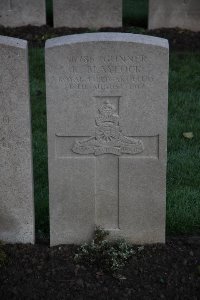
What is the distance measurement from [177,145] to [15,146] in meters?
2.53

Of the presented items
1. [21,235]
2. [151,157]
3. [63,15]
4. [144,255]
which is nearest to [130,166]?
[151,157]

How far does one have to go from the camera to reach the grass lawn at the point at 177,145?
530 cm

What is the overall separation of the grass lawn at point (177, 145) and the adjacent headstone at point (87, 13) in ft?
4.04

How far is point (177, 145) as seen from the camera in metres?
6.73

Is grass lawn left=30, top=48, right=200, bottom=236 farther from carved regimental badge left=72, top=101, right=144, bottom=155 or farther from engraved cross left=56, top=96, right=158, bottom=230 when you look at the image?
carved regimental badge left=72, top=101, right=144, bottom=155

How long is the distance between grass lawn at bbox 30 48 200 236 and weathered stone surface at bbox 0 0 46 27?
1297 mm

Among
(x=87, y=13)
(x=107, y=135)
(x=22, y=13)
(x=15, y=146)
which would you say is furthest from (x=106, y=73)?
(x=22, y=13)

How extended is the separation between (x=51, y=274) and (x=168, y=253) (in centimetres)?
86

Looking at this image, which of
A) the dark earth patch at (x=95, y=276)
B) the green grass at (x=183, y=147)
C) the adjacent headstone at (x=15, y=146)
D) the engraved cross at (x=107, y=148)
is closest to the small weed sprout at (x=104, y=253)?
the dark earth patch at (x=95, y=276)

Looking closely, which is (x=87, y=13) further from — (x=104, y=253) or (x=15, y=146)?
(x=104, y=253)

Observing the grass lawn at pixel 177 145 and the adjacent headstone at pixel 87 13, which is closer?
the grass lawn at pixel 177 145

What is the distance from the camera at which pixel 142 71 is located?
4.38 m

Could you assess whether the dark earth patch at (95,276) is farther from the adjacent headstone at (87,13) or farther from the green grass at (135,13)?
the green grass at (135,13)

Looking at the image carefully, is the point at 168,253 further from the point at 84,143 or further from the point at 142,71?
the point at 142,71
